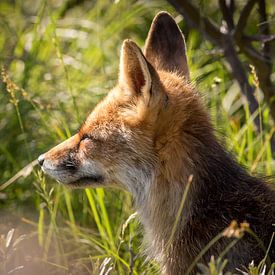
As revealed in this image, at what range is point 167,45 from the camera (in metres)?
5.00

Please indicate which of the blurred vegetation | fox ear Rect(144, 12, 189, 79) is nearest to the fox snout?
the blurred vegetation

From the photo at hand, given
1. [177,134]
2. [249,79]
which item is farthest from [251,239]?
[249,79]

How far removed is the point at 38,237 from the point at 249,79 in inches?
77.6

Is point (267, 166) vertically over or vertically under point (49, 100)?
under

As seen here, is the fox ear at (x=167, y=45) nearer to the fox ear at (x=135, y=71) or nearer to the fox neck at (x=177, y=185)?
the fox ear at (x=135, y=71)

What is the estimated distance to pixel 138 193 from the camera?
4414 mm

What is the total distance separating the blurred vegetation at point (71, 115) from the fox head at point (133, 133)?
0.66ft

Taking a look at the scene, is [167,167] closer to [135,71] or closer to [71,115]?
[135,71]

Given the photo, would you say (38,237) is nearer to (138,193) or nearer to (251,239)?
(138,193)

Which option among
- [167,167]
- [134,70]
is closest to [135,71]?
[134,70]

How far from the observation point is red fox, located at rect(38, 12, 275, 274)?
13.4 feet

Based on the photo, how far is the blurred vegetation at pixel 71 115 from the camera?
16.4 feet

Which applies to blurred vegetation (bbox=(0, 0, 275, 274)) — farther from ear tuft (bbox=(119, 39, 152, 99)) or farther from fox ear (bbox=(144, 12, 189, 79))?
ear tuft (bbox=(119, 39, 152, 99))

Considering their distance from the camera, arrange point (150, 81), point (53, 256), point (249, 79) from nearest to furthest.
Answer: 1. point (150, 81)
2. point (53, 256)
3. point (249, 79)
